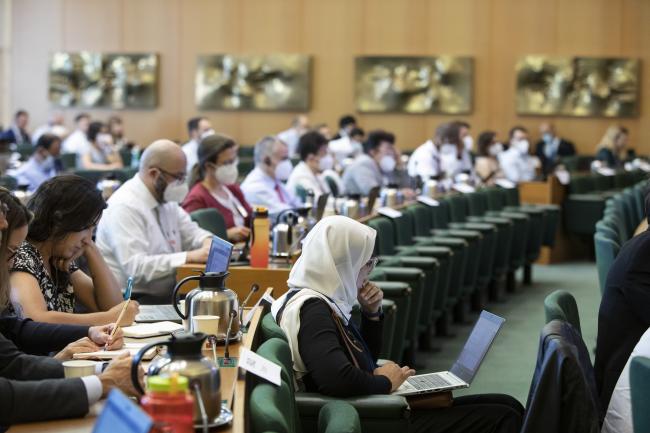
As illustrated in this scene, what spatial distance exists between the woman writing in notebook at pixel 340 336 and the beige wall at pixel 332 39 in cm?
1420

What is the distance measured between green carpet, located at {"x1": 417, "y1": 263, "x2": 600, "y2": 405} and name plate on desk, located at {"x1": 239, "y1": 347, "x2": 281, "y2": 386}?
303cm

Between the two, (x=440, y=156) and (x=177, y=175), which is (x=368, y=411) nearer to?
(x=177, y=175)

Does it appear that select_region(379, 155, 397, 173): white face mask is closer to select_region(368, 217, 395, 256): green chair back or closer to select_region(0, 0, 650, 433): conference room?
select_region(0, 0, 650, 433): conference room

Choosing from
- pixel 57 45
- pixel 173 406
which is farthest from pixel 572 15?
pixel 173 406

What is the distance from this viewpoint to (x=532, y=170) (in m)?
14.1

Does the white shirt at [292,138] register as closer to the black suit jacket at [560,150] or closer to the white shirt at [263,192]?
the black suit jacket at [560,150]

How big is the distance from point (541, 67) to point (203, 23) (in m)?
5.80

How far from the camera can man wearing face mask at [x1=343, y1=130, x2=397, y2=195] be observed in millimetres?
10352

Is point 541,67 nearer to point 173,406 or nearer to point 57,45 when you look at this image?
point 57,45

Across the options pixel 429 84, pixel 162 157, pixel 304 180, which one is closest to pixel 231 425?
pixel 162 157

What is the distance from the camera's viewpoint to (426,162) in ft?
37.0

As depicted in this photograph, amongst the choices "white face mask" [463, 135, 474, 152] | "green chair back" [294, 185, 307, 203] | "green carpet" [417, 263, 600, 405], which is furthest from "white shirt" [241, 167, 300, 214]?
"white face mask" [463, 135, 474, 152]

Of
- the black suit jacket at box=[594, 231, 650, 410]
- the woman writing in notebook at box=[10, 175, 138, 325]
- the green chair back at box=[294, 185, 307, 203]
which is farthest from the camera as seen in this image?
the green chair back at box=[294, 185, 307, 203]

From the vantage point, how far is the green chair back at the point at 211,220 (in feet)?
19.5
